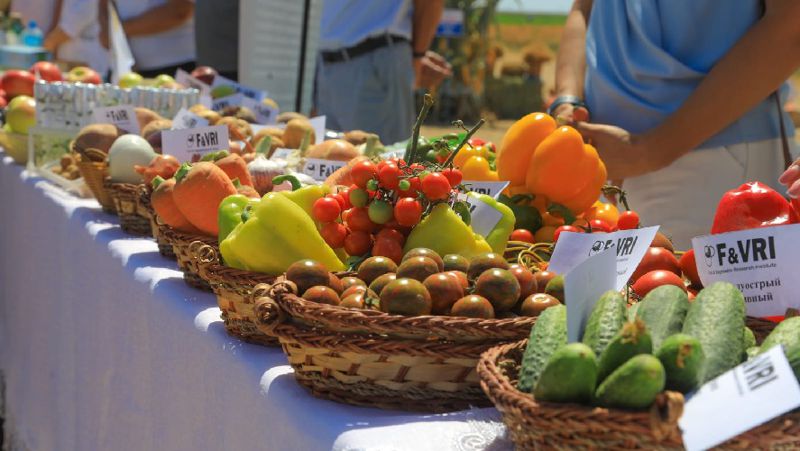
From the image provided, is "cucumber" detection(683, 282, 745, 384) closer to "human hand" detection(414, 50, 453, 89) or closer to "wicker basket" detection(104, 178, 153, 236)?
"wicker basket" detection(104, 178, 153, 236)

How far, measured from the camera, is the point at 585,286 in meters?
1.07

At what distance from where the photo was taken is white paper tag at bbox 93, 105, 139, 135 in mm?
2824

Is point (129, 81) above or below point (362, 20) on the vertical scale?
below

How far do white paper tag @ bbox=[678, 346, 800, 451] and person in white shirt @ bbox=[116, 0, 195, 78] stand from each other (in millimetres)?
4297

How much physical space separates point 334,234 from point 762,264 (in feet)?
2.27

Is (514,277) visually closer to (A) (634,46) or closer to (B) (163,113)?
(A) (634,46)

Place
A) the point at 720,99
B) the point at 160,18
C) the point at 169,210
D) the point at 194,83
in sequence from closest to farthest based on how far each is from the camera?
the point at 169,210 < the point at 720,99 < the point at 194,83 < the point at 160,18

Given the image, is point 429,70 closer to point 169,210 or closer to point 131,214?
point 131,214

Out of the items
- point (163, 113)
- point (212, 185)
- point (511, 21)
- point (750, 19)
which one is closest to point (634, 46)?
point (750, 19)

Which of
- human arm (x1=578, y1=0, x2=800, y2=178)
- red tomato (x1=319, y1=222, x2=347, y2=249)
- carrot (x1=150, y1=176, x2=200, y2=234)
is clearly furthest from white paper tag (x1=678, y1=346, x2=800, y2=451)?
human arm (x1=578, y1=0, x2=800, y2=178)

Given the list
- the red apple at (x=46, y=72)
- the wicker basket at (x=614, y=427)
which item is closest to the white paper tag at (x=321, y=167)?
the wicker basket at (x=614, y=427)

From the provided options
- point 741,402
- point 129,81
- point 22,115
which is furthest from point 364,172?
point 129,81

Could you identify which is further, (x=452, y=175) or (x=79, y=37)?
(x=79, y=37)

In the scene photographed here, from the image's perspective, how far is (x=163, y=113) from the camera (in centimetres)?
326
